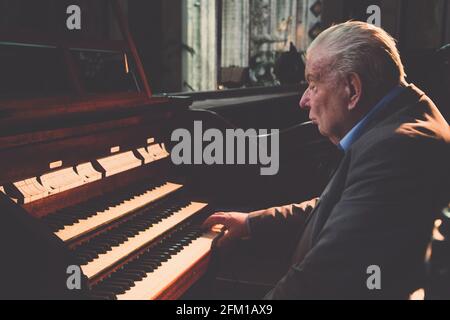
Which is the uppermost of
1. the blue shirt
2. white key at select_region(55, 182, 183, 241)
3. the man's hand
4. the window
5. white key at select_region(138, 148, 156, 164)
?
the window

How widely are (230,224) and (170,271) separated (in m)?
0.47

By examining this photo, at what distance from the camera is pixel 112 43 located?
8.82 feet

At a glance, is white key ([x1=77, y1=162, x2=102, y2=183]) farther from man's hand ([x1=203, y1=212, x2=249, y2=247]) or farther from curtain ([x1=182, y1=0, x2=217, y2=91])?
curtain ([x1=182, y1=0, x2=217, y2=91])

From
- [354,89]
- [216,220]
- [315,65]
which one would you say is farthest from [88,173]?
[354,89]

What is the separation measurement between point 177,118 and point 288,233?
1.06 metres

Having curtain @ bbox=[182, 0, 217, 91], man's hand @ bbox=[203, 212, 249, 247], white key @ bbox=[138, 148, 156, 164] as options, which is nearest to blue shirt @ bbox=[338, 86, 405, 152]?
man's hand @ bbox=[203, 212, 249, 247]

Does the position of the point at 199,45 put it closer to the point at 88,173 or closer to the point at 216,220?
the point at 216,220

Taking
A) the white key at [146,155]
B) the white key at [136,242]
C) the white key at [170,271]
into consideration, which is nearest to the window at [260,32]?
the white key at [146,155]

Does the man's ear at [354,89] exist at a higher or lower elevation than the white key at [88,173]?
higher

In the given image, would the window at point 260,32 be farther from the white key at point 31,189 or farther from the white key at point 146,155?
the white key at point 31,189

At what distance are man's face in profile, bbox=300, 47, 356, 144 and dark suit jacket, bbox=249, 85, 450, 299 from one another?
225mm

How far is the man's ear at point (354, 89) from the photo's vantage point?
1619 millimetres

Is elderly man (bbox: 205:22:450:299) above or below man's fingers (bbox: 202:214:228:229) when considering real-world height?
above

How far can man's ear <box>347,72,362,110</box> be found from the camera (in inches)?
63.7
